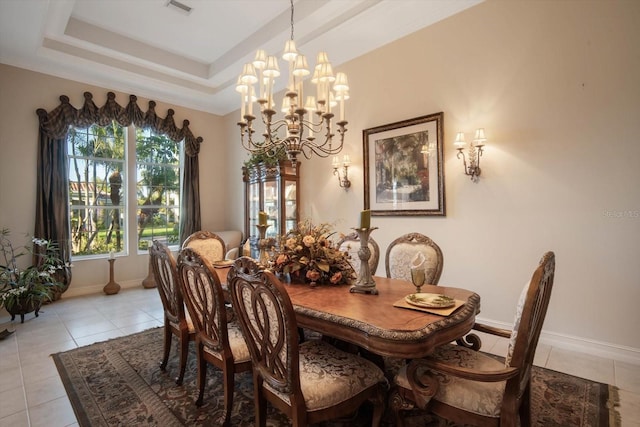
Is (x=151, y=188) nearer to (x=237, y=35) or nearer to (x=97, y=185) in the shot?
(x=97, y=185)

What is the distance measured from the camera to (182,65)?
4.91 meters

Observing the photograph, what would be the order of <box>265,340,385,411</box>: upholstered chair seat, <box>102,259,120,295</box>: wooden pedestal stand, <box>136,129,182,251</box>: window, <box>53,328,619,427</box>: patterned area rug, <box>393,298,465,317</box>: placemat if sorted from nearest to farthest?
<box>265,340,385,411</box>: upholstered chair seat < <box>393,298,465,317</box>: placemat < <box>53,328,619,427</box>: patterned area rug < <box>102,259,120,295</box>: wooden pedestal stand < <box>136,129,182,251</box>: window

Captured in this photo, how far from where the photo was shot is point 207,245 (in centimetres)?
321

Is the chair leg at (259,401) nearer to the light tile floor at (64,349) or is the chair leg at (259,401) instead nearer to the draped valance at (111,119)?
the light tile floor at (64,349)

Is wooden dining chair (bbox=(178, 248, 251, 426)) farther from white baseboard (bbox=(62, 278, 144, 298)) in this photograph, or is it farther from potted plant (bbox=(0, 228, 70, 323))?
white baseboard (bbox=(62, 278, 144, 298))

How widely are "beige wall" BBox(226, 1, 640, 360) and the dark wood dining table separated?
1425 millimetres

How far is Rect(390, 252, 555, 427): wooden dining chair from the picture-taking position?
127cm

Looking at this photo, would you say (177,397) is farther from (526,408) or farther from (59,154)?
(59,154)

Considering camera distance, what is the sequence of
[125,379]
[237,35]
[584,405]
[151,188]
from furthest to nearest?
[151,188]
[237,35]
[125,379]
[584,405]

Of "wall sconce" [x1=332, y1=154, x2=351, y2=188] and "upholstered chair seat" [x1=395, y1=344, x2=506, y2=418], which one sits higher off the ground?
"wall sconce" [x1=332, y1=154, x2=351, y2=188]

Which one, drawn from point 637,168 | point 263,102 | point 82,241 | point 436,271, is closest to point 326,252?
point 436,271

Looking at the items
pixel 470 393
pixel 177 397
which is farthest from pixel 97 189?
pixel 470 393

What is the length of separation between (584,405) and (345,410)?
1.60 meters

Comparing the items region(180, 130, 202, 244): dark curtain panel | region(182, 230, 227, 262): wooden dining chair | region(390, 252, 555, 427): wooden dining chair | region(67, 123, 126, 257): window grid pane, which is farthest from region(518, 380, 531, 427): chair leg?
region(67, 123, 126, 257): window grid pane
